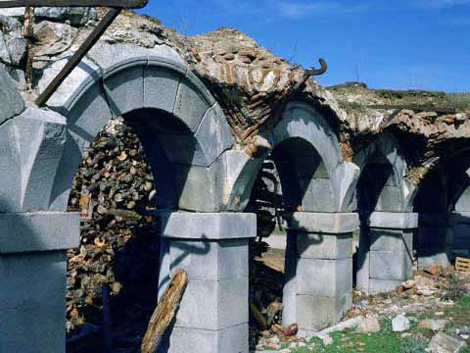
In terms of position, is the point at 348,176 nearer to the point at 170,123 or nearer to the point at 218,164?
the point at 218,164

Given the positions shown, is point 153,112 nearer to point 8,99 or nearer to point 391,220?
point 8,99

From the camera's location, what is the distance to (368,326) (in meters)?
8.23

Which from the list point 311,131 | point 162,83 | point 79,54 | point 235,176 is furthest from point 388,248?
point 79,54

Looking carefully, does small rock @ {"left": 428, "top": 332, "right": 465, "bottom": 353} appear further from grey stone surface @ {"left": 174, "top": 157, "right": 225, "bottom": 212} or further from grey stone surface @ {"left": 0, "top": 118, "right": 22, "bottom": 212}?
grey stone surface @ {"left": 0, "top": 118, "right": 22, "bottom": 212}

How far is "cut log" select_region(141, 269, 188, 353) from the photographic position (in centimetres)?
584

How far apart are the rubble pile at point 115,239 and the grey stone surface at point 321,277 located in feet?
6.86

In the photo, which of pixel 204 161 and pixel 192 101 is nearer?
pixel 192 101

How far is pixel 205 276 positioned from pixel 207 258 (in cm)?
18

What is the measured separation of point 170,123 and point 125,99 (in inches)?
32.9

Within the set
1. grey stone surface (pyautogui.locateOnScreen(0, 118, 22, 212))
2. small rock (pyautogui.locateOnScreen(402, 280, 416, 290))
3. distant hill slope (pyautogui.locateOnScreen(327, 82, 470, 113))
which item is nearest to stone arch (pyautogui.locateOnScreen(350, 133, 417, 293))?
small rock (pyautogui.locateOnScreen(402, 280, 416, 290))

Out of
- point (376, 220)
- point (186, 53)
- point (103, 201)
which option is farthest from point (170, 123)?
point (376, 220)

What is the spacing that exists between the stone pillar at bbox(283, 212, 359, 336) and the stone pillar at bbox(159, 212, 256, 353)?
2.59 m

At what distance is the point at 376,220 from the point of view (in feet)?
36.6

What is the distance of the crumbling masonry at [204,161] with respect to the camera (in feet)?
13.0
